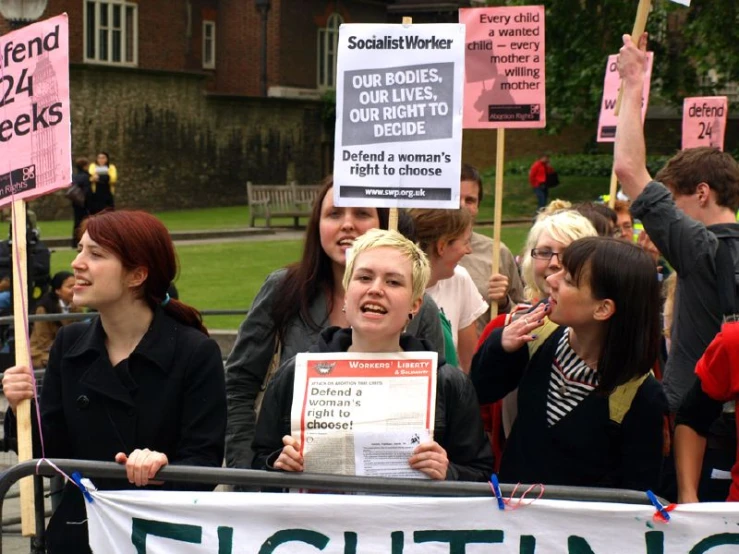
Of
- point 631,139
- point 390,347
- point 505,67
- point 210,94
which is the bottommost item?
point 390,347

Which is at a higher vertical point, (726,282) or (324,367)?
(726,282)

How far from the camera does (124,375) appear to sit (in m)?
4.42

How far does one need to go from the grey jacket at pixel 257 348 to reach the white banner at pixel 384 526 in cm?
82

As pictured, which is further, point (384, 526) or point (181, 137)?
point (181, 137)

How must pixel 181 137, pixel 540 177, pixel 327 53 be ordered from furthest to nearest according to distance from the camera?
pixel 327 53, pixel 181 137, pixel 540 177

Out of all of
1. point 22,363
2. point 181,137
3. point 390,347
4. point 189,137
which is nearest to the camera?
point 390,347

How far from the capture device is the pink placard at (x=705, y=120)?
11898mm

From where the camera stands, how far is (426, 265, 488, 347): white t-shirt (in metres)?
6.35

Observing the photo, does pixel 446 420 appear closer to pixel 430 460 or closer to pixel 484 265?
pixel 430 460

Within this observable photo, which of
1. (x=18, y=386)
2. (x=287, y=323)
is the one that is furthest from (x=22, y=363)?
(x=287, y=323)

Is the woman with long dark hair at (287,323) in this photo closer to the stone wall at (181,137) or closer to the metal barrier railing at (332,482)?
the metal barrier railing at (332,482)

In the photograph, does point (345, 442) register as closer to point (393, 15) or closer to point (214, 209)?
point (214, 209)

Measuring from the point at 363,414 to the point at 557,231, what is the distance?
1.80m

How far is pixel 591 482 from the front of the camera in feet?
14.3
